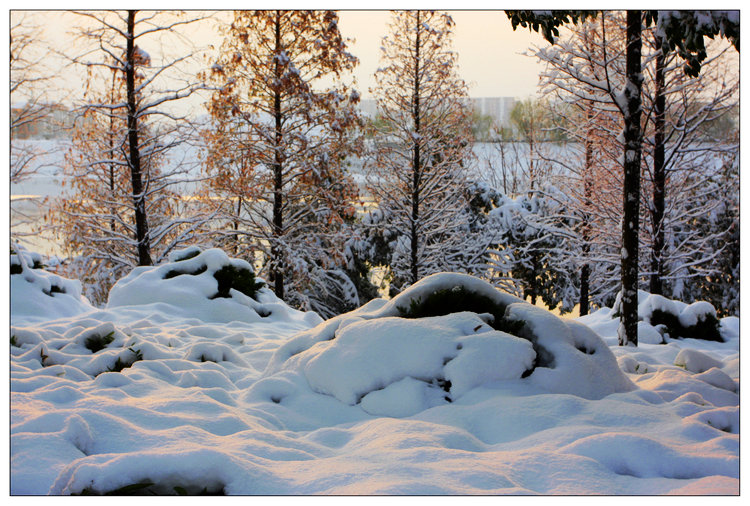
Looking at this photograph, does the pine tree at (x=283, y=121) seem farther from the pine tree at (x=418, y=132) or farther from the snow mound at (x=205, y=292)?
the snow mound at (x=205, y=292)

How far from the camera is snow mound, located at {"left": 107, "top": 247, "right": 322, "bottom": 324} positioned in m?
7.67

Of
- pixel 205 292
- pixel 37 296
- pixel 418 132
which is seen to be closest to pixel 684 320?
pixel 205 292

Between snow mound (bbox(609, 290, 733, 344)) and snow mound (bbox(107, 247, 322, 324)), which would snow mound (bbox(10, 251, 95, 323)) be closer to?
snow mound (bbox(107, 247, 322, 324))

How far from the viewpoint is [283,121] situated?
13.4 meters

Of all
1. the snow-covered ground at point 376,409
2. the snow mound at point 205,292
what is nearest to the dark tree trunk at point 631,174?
the snow-covered ground at point 376,409

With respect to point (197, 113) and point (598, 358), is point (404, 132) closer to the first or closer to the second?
point (197, 113)

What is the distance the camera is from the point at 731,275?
12562mm

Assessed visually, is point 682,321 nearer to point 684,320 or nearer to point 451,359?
point 684,320

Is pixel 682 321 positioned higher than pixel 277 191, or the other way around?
pixel 277 191

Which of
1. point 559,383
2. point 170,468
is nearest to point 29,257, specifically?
point 170,468

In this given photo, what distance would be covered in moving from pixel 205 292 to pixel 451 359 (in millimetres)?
4695

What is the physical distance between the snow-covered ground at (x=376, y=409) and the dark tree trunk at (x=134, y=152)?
5964 mm

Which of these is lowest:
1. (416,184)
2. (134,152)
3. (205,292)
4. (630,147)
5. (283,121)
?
(205,292)
